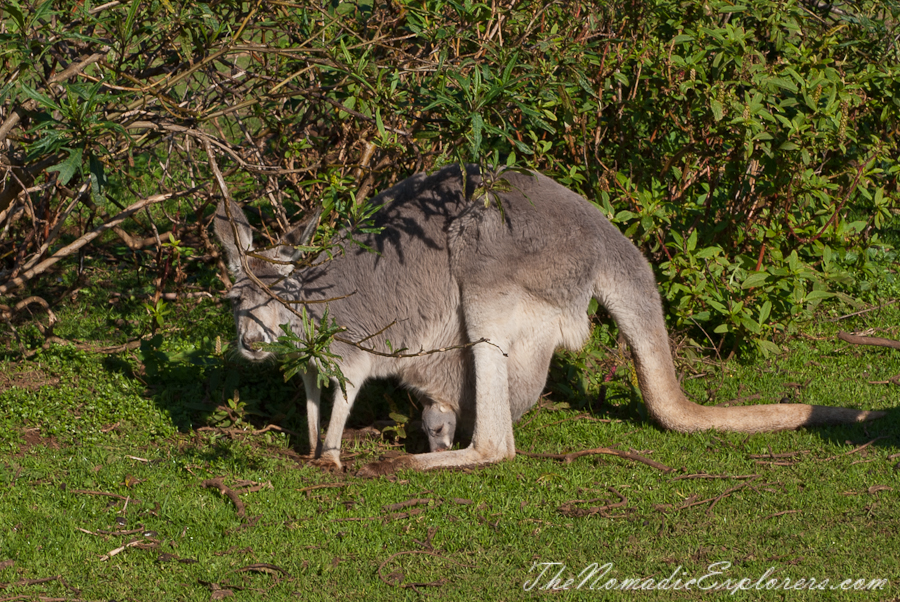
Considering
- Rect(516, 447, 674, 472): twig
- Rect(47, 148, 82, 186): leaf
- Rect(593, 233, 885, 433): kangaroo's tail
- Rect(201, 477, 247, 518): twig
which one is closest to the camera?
Rect(47, 148, 82, 186): leaf

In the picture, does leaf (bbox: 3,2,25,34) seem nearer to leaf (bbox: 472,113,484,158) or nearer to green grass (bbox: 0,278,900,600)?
leaf (bbox: 472,113,484,158)

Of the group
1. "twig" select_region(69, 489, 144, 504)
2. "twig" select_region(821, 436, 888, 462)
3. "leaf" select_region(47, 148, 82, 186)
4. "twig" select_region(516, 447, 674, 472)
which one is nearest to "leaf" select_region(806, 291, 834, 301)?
"twig" select_region(821, 436, 888, 462)

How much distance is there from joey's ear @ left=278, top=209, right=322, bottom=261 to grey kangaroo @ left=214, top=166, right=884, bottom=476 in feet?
0.05

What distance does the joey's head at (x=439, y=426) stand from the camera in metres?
5.00

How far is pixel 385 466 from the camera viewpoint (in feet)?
15.3

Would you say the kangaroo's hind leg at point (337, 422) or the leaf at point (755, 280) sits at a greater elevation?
the leaf at point (755, 280)

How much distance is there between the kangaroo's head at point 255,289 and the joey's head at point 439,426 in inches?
37.4

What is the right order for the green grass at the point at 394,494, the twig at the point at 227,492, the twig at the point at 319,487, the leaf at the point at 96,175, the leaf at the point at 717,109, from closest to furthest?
the leaf at the point at 96,175
the green grass at the point at 394,494
the twig at the point at 227,492
the twig at the point at 319,487
the leaf at the point at 717,109

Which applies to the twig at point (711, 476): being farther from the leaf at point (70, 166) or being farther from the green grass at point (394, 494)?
the leaf at point (70, 166)

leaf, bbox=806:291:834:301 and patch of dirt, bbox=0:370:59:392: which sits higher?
leaf, bbox=806:291:834:301

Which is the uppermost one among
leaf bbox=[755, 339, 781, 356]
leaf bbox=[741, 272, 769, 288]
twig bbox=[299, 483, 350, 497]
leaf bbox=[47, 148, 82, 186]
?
leaf bbox=[47, 148, 82, 186]

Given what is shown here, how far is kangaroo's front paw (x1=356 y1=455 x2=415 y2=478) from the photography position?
462cm

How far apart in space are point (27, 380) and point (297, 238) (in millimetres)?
2035

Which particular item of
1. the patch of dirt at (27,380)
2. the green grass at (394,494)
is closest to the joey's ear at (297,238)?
the green grass at (394,494)
